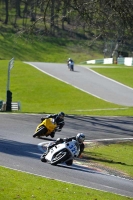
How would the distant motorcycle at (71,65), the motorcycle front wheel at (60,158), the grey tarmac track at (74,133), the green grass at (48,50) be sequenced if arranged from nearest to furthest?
the grey tarmac track at (74,133), the motorcycle front wheel at (60,158), the distant motorcycle at (71,65), the green grass at (48,50)

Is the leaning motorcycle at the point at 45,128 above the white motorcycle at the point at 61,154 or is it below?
below

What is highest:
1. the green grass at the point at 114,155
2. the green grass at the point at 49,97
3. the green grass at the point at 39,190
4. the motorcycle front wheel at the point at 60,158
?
the green grass at the point at 39,190

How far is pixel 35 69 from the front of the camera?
59.0 meters

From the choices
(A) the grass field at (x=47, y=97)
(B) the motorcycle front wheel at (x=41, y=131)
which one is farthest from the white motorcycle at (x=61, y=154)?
(B) the motorcycle front wheel at (x=41, y=131)

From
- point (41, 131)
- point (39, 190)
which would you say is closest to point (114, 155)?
point (41, 131)

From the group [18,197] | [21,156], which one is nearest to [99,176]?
[21,156]

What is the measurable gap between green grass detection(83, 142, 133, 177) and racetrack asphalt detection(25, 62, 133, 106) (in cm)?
1971

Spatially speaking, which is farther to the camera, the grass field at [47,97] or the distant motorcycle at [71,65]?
the distant motorcycle at [71,65]

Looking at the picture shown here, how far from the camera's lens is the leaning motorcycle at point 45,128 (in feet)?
79.7

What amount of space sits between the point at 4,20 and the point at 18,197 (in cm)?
8697

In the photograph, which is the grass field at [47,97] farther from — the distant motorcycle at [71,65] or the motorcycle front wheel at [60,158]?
the distant motorcycle at [71,65]

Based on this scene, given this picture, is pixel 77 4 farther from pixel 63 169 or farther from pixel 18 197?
pixel 18 197

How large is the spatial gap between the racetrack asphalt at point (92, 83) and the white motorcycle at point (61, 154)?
27.2m

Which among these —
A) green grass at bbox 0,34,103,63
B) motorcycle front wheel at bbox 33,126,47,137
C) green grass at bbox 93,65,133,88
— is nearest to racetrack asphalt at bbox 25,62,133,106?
green grass at bbox 93,65,133,88
